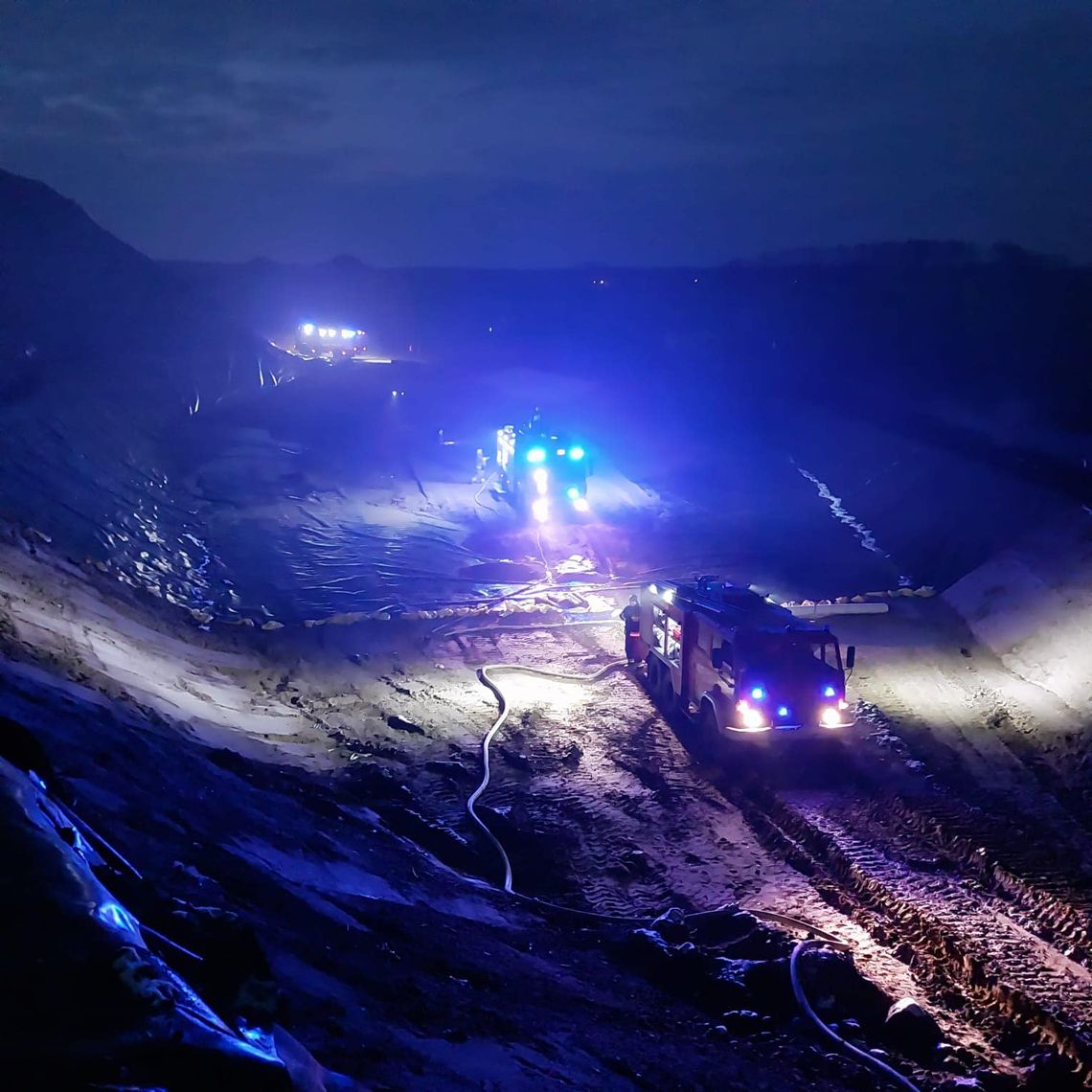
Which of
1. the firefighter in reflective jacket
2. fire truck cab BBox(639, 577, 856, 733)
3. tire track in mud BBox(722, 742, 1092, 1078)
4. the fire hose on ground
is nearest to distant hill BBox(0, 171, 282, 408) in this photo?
the firefighter in reflective jacket

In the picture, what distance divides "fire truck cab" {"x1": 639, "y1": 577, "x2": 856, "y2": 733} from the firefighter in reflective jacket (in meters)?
2.41

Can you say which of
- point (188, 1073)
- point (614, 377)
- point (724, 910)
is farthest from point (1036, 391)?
point (188, 1073)

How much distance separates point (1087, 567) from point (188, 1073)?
19.3 m

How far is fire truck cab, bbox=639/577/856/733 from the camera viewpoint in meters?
12.4

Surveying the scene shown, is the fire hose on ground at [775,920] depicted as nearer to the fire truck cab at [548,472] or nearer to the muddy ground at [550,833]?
the muddy ground at [550,833]

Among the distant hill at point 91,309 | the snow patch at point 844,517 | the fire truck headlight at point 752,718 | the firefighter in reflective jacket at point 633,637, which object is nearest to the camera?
the fire truck headlight at point 752,718

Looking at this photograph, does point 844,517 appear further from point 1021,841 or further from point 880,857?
point 880,857

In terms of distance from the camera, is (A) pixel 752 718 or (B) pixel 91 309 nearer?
(A) pixel 752 718

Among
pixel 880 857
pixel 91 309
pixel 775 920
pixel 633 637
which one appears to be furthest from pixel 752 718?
pixel 91 309

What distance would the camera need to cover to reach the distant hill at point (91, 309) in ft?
143

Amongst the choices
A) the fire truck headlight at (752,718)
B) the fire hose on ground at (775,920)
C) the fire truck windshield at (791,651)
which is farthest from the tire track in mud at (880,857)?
the fire truck windshield at (791,651)

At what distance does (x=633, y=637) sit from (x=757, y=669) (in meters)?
4.72

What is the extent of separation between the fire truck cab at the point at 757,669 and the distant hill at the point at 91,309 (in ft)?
104

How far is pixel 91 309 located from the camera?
56719 mm
